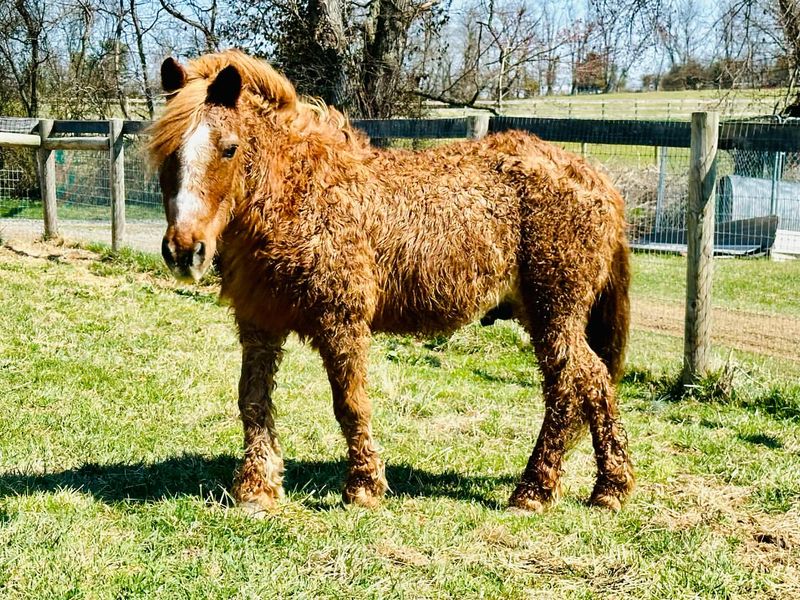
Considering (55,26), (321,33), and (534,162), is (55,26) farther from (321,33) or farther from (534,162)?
(534,162)

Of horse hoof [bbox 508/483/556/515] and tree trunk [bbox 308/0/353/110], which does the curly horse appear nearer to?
horse hoof [bbox 508/483/556/515]

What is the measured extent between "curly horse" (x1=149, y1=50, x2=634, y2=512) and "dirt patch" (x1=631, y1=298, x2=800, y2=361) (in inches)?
162

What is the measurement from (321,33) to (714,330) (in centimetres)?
795

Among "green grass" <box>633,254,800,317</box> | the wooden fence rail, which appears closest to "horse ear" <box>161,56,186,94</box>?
the wooden fence rail

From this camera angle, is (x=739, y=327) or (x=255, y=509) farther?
(x=739, y=327)

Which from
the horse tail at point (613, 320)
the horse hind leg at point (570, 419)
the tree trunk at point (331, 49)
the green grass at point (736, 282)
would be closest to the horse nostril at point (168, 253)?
the horse hind leg at point (570, 419)

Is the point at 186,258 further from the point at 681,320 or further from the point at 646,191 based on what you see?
the point at 646,191

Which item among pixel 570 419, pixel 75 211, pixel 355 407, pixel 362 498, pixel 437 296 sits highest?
pixel 75 211

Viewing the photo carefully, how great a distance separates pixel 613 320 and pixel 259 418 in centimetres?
222

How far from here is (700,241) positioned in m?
6.54

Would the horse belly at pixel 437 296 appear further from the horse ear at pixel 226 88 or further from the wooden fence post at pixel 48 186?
the wooden fence post at pixel 48 186

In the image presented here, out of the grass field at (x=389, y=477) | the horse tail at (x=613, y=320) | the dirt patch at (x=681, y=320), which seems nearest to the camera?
the grass field at (x=389, y=477)

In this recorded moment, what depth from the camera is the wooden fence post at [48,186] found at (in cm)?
1351

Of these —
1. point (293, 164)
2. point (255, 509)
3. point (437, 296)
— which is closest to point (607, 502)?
point (437, 296)
